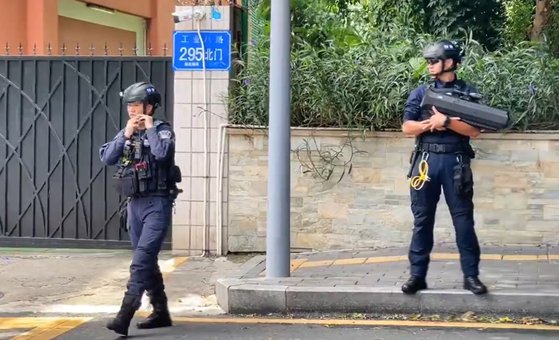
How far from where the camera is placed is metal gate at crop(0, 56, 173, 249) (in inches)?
368

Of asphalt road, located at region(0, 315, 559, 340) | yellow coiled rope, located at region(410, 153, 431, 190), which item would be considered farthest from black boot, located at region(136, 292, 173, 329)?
yellow coiled rope, located at region(410, 153, 431, 190)

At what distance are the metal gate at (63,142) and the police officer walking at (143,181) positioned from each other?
3496 mm

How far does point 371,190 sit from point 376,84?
114 cm

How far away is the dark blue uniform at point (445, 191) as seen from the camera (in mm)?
6047

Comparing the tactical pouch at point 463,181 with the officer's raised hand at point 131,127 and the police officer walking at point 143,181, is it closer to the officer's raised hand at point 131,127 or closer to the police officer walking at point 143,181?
the police officer walking at point 143,181

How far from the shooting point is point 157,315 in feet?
19.5

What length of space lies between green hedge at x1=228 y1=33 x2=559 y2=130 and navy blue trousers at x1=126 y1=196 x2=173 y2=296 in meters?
3.15

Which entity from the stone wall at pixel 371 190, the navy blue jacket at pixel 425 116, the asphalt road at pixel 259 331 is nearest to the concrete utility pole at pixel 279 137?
the asphalt road at pixel 259 331

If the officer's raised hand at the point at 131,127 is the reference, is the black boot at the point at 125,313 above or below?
below

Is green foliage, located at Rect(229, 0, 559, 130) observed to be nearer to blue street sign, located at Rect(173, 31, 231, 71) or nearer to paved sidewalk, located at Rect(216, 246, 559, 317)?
blue street sign, located at Rect(173, 31, 231, 71)

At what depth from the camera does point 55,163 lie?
9.48m

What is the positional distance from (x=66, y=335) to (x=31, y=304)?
4.11 feet

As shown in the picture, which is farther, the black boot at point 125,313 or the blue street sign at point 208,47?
the blue street sign at point 208,47

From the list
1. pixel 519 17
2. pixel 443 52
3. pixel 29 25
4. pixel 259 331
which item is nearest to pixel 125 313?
pixel 259 331
